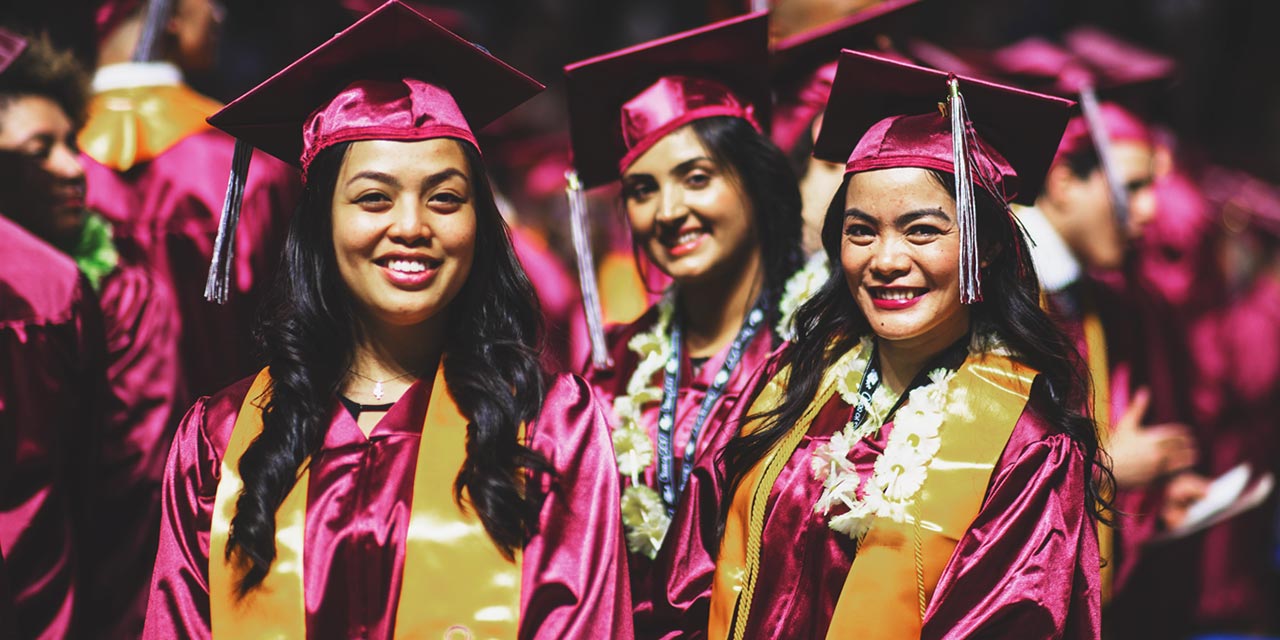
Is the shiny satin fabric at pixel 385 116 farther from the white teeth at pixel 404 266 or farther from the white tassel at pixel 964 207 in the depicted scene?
the white tassel at pixel 964 207

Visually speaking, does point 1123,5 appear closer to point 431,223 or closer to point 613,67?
point 613,67

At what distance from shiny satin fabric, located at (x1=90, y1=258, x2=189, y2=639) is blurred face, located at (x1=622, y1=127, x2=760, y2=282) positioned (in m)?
1.50

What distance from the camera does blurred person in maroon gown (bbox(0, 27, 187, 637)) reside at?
11.6 feet

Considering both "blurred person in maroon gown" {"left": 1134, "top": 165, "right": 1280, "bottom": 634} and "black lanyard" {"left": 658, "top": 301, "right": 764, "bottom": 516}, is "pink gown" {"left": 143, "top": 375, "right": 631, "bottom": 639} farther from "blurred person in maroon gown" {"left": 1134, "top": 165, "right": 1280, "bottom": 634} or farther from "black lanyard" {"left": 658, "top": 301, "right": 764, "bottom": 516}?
"blurred person in maroon gown" {"left": 1134, "top": 165, "right": 1280, "bottom": 634}

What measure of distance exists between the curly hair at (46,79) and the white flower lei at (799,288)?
200 centimetres

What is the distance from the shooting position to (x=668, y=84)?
322 centimetres

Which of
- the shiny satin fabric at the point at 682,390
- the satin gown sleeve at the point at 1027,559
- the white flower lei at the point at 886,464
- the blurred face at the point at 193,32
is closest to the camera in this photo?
the satin gown sleeve at the point at 1027,559

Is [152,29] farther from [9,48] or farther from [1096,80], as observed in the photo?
[1096,80]

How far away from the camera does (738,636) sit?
8.22 ft

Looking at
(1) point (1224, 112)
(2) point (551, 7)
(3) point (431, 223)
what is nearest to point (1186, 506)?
(3) point (431, 223)

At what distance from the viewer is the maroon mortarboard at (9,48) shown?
331 centimetres

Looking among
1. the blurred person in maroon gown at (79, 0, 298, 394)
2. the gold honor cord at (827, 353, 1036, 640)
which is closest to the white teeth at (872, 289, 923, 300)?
the gold honor cord at (827, 353, 1036, 640)

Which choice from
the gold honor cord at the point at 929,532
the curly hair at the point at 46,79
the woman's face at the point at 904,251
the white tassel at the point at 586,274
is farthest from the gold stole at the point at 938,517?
the curly hair at the point at 46,79

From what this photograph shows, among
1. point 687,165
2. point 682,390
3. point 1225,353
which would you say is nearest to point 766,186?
point 687,165
